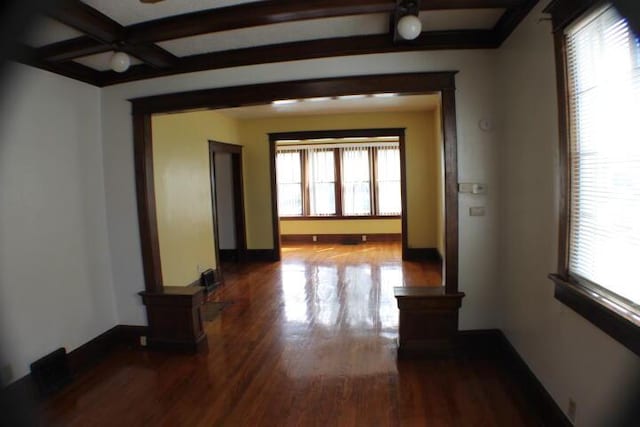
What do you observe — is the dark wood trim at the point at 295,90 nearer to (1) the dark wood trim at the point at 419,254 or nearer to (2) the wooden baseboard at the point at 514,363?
(2) the wooden baseboard at the point at 514,363

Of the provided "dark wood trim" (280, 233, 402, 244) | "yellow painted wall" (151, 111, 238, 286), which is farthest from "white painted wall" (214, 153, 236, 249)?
"dark wood trim" (280, 233, 402, 244)

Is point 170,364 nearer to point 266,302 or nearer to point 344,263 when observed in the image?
point 266,302

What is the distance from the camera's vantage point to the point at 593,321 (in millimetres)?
1461

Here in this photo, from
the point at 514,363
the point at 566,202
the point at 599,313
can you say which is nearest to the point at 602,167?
the point at 566,202

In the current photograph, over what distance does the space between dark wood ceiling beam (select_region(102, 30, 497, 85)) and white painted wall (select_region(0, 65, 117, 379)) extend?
0.55 m

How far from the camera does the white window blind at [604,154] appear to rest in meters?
1.25

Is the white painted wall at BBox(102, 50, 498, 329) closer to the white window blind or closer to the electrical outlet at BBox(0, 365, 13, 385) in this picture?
the white window blind

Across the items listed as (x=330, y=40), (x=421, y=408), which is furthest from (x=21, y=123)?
(x=421, y=408)

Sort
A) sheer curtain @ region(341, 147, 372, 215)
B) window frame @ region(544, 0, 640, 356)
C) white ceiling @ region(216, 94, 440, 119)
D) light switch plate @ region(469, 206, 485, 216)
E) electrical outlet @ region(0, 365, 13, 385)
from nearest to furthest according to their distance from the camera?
electrical outlet @ region(0, 365, 13, 385)
window frame @ region(544, 0, 640, 356)
light switch plate @ region(469, 206, 485, 216)
white ceiling @ region(216, 94, 440, 119)
sheer curtain @ region(341, 147, 372, 215)

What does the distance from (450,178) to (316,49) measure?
1438mm

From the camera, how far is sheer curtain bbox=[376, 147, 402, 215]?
308 inches

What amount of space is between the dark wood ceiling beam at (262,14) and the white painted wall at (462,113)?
58 cm

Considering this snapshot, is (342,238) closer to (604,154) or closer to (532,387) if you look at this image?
(532,387)

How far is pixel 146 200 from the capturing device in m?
3.04
